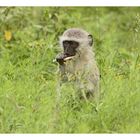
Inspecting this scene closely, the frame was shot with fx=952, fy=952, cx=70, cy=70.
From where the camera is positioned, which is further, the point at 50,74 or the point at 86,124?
the point at 50,74

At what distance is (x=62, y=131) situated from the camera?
9070mm

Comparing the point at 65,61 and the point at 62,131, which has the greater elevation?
the point at 65,61

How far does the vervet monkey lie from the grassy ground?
0.39 feet

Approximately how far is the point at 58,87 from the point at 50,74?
17.4 inches

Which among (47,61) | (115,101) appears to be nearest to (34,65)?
(47,61)

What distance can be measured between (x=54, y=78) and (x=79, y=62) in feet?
1.00

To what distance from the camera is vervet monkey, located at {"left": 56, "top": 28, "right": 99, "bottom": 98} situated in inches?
375
